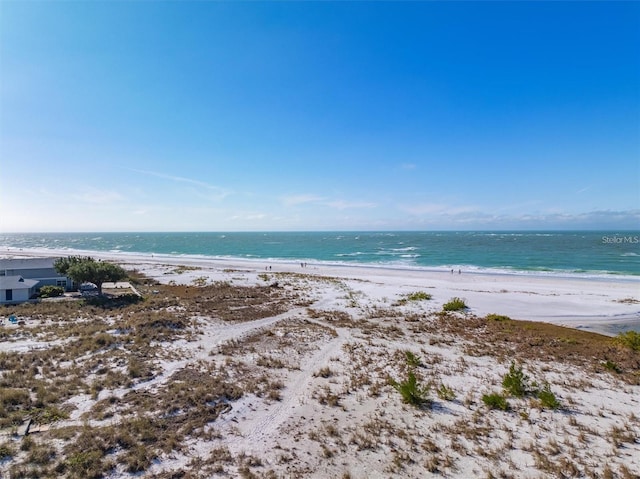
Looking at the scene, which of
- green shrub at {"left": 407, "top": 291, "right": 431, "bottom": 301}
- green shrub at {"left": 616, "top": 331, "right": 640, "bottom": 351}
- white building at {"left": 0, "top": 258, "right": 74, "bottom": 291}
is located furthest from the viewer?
white building at {"left": 0, "top": 258, "right": 74, "bottom": 291}

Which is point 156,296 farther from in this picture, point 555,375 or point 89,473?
point 555,375

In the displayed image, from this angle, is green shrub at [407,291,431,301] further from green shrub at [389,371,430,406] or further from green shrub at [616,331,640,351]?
green shrub at [389,371,430,406]

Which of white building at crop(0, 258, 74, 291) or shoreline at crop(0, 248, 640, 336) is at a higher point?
white building at crop(0, 258, 74, 291)

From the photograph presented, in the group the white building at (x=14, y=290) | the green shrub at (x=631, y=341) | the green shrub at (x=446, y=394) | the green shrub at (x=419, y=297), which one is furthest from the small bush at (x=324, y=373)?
the white building at (x=14, y=290)

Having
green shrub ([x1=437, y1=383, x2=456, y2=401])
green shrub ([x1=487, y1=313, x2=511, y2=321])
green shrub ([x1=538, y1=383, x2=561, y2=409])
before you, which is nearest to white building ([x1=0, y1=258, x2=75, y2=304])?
green shrub ([x1=437, y1=383, x2=456, y2=401])

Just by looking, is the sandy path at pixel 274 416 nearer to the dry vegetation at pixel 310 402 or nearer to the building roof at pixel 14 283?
the dry vegetation at pixel 310 402

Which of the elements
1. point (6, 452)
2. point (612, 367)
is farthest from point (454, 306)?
point (6, 452)

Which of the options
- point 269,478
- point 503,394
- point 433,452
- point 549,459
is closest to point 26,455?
point 269,478
